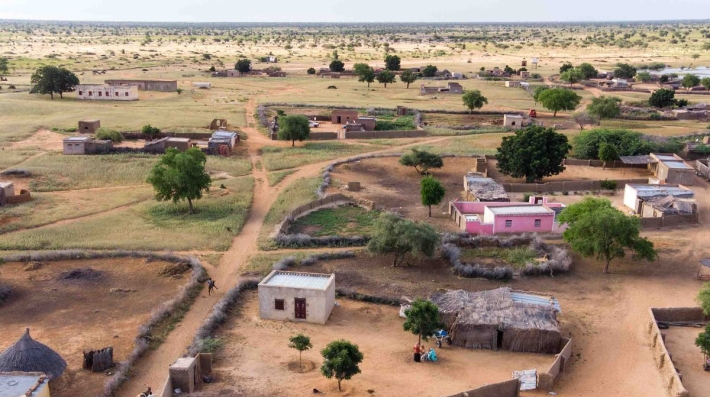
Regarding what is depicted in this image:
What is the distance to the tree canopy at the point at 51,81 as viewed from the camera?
75688 millimetres

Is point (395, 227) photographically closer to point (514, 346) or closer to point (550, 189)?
point (514, 346)

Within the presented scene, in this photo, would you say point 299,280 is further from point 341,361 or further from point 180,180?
point 180,180

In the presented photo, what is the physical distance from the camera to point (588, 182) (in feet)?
147

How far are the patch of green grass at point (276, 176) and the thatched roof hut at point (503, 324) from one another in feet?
75.1

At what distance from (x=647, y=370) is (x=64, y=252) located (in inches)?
1024

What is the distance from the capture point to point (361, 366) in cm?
2238

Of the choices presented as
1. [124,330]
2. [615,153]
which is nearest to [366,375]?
[124,330]

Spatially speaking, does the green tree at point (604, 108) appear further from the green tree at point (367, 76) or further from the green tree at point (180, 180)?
the green tree at point (180, 180)

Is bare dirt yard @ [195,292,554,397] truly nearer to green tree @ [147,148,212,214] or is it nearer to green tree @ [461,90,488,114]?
green tree @ [147,148,212,214]

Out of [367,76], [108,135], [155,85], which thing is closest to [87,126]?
[108,135]

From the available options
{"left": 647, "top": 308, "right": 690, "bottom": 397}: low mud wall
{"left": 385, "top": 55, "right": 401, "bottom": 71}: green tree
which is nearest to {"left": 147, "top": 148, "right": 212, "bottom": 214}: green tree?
{"left": 647, "top": 308, "right": 690, "bottom": 397}: low mud wall

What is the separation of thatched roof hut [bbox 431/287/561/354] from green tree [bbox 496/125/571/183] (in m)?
20.7

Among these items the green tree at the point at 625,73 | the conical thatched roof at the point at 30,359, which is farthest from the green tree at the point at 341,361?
the green tree at the point at 625,73

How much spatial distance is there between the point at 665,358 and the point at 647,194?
66.4 ft
